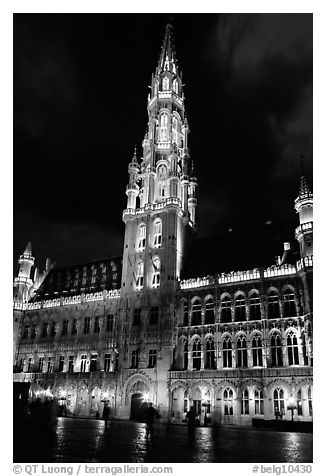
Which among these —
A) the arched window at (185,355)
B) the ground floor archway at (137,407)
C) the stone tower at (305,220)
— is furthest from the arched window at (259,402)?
the stone tower at (305,220)

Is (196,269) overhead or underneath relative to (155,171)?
underneath

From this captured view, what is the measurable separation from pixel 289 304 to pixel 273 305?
5.55 feet

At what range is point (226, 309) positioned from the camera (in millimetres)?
45688

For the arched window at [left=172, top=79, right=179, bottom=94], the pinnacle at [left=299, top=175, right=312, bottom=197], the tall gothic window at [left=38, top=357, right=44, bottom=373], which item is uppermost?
the arched window at [left=172, top=79, right=179, bottom=94]

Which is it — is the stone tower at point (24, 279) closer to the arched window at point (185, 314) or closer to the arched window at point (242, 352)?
the arched window at point (185, 314)

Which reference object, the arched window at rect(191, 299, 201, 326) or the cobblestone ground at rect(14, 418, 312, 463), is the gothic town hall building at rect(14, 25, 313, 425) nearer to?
the arched window at rect(191, 299, 201, 326)

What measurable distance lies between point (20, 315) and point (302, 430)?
148 feet

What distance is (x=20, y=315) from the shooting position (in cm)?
6191

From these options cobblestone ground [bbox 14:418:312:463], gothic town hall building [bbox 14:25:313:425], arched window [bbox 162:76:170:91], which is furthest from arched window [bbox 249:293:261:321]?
arched window [bbox 162:76:170:91]

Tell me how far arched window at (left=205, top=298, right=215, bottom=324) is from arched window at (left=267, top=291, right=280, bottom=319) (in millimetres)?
6428

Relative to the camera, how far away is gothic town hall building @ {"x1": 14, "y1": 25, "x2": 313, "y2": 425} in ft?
133

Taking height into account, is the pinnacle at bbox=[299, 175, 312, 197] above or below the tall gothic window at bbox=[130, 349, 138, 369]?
above

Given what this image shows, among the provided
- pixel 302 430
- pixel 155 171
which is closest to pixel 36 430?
pixel 302 430

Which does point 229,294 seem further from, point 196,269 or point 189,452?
point 189,452
